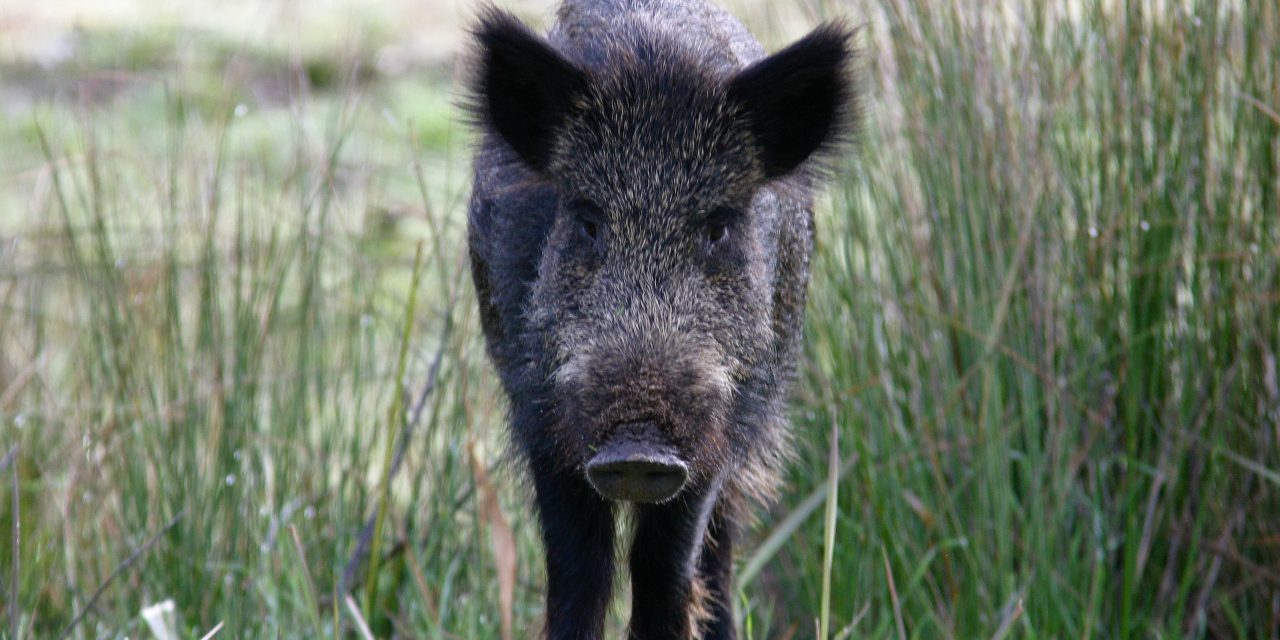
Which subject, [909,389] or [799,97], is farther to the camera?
[909,389]

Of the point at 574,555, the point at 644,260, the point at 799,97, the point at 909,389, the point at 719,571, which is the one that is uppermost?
the point at 799,97

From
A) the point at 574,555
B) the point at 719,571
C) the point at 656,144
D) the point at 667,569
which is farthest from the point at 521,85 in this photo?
the point at 719,571

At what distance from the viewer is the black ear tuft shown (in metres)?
3.30

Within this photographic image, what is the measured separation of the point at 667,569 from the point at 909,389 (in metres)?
1.20

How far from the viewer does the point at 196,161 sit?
4.84m

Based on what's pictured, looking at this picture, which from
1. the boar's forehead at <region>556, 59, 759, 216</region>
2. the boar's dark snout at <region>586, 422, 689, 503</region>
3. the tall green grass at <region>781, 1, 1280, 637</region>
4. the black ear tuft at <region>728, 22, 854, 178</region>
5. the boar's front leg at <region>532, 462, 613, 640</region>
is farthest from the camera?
the tall green grass at <region>781, 1, 1280, 637</region>

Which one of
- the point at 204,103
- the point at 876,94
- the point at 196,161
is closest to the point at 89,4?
the point at 204,103

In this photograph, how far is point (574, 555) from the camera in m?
3.45

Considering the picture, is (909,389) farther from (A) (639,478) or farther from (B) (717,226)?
(A) (639,478)

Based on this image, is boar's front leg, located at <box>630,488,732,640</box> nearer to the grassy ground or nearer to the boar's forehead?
the grassy ground

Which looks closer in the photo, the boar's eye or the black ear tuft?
the boar's eye

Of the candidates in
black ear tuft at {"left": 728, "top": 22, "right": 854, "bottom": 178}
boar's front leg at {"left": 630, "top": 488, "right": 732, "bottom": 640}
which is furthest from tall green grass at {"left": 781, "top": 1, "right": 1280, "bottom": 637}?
black ear tuft at {"left": 728, "top": 22, "right": 854, "bottom": 178}

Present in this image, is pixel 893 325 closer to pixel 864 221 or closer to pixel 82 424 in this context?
pixel 864 221

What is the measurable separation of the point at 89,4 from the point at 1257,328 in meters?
9.26
